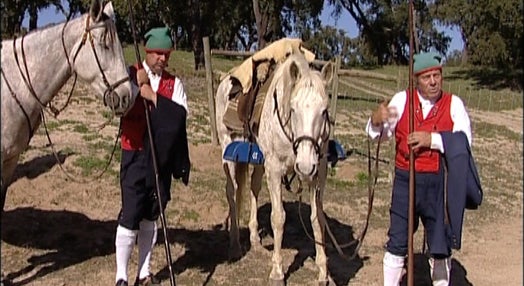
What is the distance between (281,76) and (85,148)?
4986mm

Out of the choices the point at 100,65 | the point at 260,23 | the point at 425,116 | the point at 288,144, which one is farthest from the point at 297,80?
the point at 260,23

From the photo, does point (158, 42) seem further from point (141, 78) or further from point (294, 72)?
point (294, 72)

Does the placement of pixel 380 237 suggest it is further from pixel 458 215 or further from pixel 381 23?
pixel 381 23

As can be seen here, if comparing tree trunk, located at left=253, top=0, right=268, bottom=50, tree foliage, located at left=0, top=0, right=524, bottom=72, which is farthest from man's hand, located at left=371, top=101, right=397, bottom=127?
tree trunk, located at left=253, top=0, right=268, bottom=50

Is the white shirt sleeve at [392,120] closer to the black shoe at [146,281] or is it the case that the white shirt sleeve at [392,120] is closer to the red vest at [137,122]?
the red vest at [137,122]

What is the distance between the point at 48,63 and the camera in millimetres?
4789

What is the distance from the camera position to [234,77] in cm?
664

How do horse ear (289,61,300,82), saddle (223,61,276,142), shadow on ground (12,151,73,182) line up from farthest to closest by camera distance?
shadow on ground (12,151,73,182)
saddle (223,61,276,142)
horse ear (289,61,300,82)

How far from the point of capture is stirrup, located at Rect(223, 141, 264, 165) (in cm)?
586

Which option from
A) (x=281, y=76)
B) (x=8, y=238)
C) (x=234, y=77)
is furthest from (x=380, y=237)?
(x=8, y=238)

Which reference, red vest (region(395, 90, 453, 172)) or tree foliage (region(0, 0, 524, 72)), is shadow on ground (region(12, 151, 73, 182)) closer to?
red vest (region(395, 90, 453, 172))

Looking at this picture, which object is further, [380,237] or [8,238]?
[380,237]

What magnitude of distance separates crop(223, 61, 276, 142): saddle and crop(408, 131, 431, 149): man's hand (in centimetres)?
215

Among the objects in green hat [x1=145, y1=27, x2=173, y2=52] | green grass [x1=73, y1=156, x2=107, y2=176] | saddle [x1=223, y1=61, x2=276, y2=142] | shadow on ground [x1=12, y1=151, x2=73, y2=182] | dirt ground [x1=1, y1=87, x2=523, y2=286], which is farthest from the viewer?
green grass [x1=73, y1=156, x2=107, y2=176]
